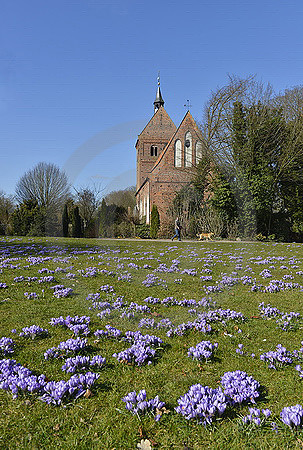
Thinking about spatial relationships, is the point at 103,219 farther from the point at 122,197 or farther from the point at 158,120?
the point at 122,197

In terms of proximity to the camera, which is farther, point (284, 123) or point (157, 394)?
point (284, 123)

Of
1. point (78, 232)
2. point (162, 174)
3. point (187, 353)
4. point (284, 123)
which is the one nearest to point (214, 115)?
point (284, 123)

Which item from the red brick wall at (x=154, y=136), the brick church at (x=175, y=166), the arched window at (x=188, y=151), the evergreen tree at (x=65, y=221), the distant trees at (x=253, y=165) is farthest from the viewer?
the red brick wall at (x=154, y=136)

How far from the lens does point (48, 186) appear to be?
1385 inches

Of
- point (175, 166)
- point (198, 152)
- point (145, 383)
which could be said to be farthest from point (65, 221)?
point (145, 383)

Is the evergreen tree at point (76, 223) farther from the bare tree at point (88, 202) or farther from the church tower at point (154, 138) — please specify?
the church tower at point (154, 138)

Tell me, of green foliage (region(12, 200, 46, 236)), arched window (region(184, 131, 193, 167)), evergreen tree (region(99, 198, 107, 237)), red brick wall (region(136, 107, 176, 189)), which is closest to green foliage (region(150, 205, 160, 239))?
evergreen tree (region(99, 198, 107, 237))

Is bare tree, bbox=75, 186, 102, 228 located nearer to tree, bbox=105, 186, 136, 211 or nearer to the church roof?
the church roof

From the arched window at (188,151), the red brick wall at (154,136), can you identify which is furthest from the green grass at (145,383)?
the red brick wall at (154,136)

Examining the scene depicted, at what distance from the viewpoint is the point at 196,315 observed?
5414 millimetres

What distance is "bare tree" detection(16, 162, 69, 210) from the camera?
33750 mm

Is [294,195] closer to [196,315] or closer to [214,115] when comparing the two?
[214,115]

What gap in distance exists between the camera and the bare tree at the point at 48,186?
33.8 metres

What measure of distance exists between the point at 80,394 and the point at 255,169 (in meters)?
27.8
